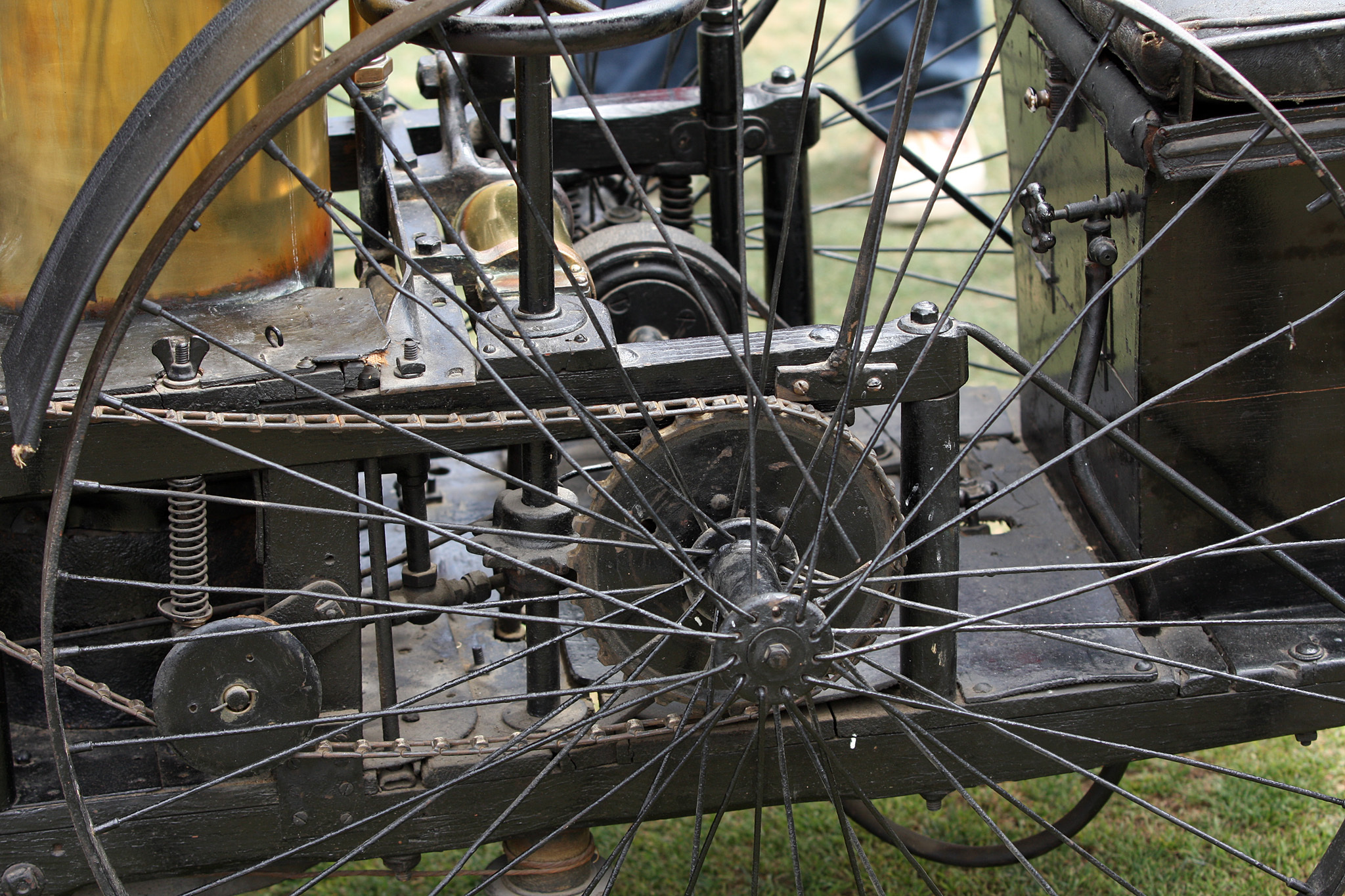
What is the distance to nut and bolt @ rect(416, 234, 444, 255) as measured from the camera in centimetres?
191

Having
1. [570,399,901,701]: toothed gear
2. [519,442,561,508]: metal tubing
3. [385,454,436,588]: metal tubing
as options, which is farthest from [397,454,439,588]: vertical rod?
[570,399,901,701]: toothed gear

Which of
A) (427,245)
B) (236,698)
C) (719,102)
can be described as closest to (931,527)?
(427,245)

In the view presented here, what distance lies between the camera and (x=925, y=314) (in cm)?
171

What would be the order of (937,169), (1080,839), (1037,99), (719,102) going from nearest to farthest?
(1037,99), (719,102), (1080,839), (937,169)

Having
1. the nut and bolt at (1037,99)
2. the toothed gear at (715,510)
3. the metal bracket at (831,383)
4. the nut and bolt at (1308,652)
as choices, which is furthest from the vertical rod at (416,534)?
the nut and bolt at (1308,652)

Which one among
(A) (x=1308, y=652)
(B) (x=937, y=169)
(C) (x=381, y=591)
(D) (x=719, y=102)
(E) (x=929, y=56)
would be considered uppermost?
(E) (x=929, y=56)

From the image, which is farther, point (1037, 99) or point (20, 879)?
point (1037, 99)

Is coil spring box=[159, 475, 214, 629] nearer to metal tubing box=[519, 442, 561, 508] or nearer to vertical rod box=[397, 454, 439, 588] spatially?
vertical rod box=[397, 454, 439, 588]

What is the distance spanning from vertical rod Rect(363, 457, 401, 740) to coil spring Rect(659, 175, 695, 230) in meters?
1.12

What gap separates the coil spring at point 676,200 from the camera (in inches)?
106

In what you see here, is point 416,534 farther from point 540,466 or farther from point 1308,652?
point 1308,652

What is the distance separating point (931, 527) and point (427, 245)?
30.3 inches

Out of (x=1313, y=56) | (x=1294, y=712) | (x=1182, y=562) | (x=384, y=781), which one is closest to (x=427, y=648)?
(x=384, y=781)

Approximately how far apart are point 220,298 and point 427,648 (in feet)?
2.11
